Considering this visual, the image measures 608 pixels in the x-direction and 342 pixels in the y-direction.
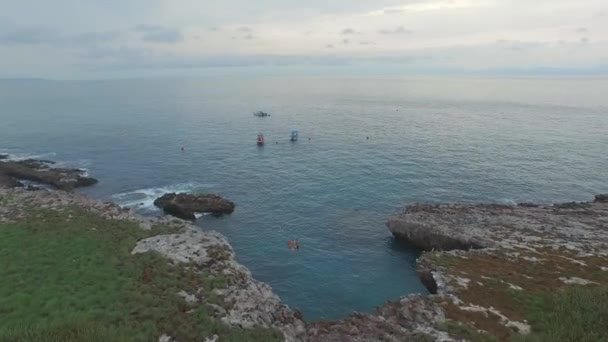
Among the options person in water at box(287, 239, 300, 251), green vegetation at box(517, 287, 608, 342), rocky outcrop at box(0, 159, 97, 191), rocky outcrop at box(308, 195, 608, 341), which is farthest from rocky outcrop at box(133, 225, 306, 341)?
rocky outcrop at box(0, 159, 97, 191)

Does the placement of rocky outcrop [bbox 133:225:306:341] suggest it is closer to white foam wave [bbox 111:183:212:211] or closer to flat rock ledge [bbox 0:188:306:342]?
flat rock ledge [bbox 0:188:306:342]

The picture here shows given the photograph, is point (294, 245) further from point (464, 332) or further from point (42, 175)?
point (42, 175)

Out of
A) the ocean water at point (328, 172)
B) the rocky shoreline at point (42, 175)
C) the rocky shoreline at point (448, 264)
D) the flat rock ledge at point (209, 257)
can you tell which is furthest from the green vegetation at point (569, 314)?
the rocky shoreline at point (42, 175)

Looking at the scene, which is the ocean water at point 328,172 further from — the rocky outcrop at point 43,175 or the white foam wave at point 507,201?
the rocky outcrop at point 43,175

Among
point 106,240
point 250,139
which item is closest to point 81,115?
point 250,139

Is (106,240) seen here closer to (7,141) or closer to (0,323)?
(0,323)

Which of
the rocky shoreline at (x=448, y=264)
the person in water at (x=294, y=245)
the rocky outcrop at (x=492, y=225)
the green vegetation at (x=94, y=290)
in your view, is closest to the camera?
the green vegetation at (x=94, y=290)
